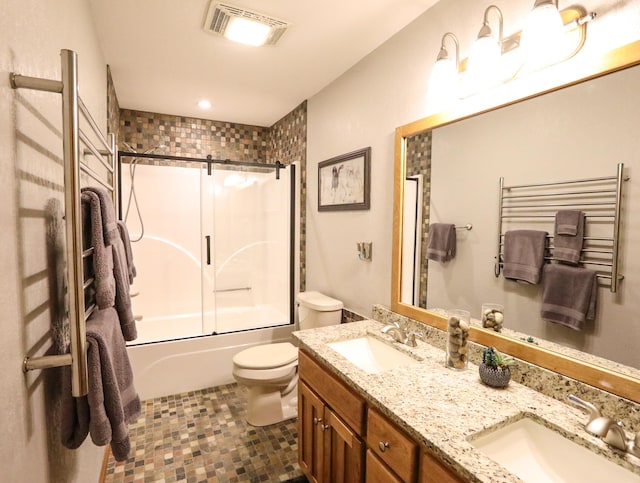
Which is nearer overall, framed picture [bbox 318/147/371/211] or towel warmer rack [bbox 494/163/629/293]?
towel warmer rack [bbox 494/163/629/293]

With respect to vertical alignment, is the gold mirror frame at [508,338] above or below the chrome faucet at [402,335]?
above

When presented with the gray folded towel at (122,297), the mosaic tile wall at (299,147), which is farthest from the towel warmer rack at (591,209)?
the mosaic tile wall at (299,147)

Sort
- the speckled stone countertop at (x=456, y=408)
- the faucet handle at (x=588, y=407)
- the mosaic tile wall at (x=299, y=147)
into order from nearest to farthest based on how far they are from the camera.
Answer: the speckled stone countertop at (x=456, y=408) → the faucet handle at (x=588, y=407) → the mosaic tile wall at (x=299, y=147)

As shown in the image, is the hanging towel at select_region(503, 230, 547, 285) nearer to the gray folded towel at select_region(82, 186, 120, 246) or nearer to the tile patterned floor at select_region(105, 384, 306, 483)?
the gray folded towel at select_region(82, 186, 120, 246)

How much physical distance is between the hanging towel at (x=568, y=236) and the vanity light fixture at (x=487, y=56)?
0.59 metres

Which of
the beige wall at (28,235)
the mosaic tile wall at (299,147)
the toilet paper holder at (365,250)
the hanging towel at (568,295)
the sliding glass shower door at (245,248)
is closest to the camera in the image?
the beige wall at (28,235)

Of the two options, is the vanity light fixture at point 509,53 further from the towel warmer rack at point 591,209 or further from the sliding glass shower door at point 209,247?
the sliding glass shower door at point 209,247

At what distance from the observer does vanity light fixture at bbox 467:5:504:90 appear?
1.28m

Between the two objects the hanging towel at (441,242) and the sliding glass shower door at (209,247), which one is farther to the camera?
the sliding glass shower door at (209,247)

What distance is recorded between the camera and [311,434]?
1.63 meters

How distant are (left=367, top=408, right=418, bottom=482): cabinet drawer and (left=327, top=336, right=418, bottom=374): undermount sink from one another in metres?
0.44

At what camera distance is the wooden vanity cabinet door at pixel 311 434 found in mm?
1534

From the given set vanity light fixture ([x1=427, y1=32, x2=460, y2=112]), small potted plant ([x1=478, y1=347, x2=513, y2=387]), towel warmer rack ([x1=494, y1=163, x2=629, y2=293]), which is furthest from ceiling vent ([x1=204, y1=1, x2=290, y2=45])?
small potted plant ([x1=478, y1=347, x2=513, y2=387])

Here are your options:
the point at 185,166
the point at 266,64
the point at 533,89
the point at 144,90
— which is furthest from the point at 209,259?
the point at 533,89
